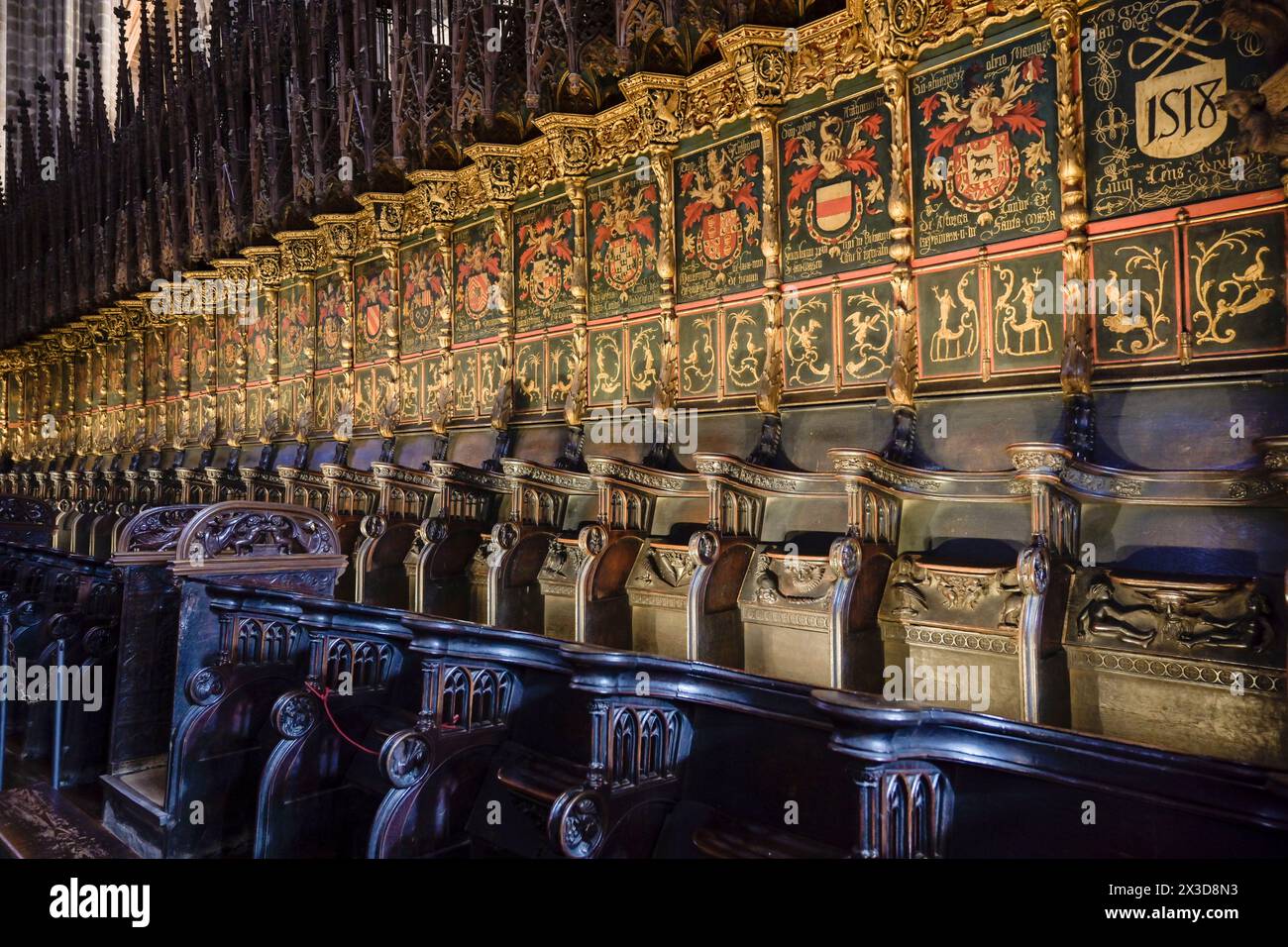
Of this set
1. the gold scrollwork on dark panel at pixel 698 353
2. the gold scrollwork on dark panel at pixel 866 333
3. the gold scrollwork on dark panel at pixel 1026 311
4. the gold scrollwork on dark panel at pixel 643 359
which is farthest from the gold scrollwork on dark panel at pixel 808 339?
the gold scrollwork on dark panel at pixel 643 359

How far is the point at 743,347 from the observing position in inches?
219

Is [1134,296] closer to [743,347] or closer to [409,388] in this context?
[743,347]

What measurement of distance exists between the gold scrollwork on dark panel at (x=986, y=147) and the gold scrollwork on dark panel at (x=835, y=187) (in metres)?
0.24

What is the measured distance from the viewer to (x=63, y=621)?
4.61m

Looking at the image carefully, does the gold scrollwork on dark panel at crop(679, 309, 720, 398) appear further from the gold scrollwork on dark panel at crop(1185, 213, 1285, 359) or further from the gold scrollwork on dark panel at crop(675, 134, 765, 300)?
the gold scrollwork on dark panel at crop(1185, 213, 1285, 359)

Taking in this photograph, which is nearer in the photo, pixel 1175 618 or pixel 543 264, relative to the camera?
pixel 1175 618

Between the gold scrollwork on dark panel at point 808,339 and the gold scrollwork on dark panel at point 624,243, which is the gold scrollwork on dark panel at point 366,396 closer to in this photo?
the gold scrollwork on dark panel at point 624,243

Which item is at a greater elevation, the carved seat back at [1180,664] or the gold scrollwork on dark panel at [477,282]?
the gold scrollwork on dark panel at [477,282]

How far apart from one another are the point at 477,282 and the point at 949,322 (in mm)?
4626

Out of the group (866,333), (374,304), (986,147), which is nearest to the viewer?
(986,147)

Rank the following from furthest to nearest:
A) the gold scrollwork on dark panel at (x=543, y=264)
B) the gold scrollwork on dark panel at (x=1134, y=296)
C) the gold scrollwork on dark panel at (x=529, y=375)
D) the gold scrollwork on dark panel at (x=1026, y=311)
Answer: the gold scrollwork on dark panel at (x=529, y=375)
the gold scrollwork on dark panel at (x=543, y=264)
the gold scrollwork on dark panel at (x=1026, y=311)
the gold scrollwork on dark panel at (x=1134, y=296)

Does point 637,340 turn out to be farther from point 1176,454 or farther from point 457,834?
point 457,834

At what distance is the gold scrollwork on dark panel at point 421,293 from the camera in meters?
8.10

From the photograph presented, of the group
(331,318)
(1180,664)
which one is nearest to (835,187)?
(1180,664)
